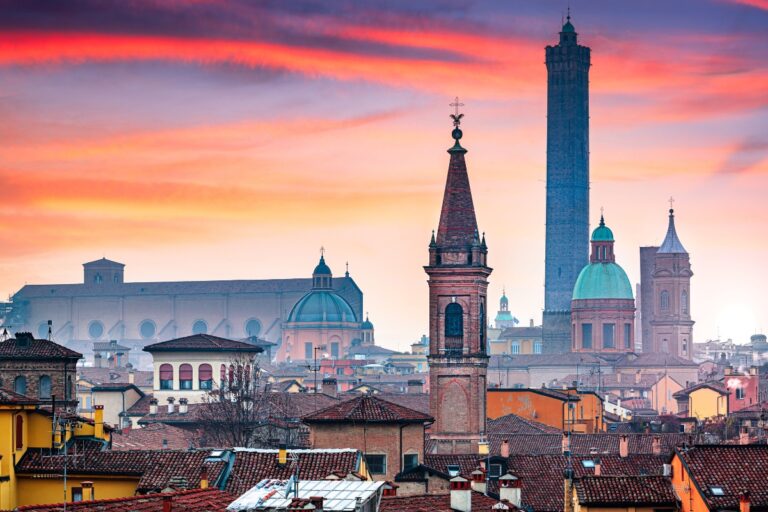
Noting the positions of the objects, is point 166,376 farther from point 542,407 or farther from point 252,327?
point 252,327

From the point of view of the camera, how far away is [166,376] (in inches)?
3334

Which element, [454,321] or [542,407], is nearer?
[454,321]

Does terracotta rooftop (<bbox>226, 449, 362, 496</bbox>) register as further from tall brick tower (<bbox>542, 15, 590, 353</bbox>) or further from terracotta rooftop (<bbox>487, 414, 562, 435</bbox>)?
tall brick tower (<bbox>542, 15, 590, 353</bbox>)

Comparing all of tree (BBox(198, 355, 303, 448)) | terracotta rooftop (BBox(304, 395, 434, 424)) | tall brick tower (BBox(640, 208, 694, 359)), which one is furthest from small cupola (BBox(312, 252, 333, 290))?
terracotta rooftop (BBox(304, 395, 434, 424))

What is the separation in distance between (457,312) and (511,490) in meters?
25.2

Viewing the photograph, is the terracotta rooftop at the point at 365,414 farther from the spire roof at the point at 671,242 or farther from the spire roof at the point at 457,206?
the spire roof at the point at 671,242

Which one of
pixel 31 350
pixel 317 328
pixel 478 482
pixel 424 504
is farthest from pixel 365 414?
pixel 317 328

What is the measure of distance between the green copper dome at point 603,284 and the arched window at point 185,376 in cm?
7067

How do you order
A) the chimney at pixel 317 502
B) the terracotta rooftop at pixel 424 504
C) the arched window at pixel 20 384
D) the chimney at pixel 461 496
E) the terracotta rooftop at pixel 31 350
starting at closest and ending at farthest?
the chimney at pixel 317 502
the terracotta rooftop at pixel 424 504
the chimney at pixel 461 496
the arched window at pixel 20 384
the terracotta rooftop at pixel 31 350

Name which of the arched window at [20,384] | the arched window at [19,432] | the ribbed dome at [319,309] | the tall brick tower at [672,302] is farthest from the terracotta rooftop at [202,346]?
the ribbed dome at [319,309]

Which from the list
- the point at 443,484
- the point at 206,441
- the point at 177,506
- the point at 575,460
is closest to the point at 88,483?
the point at 177,506

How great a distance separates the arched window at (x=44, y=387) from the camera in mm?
62500

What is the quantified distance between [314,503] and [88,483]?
11131mm

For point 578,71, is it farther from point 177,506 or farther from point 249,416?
point 177,506
